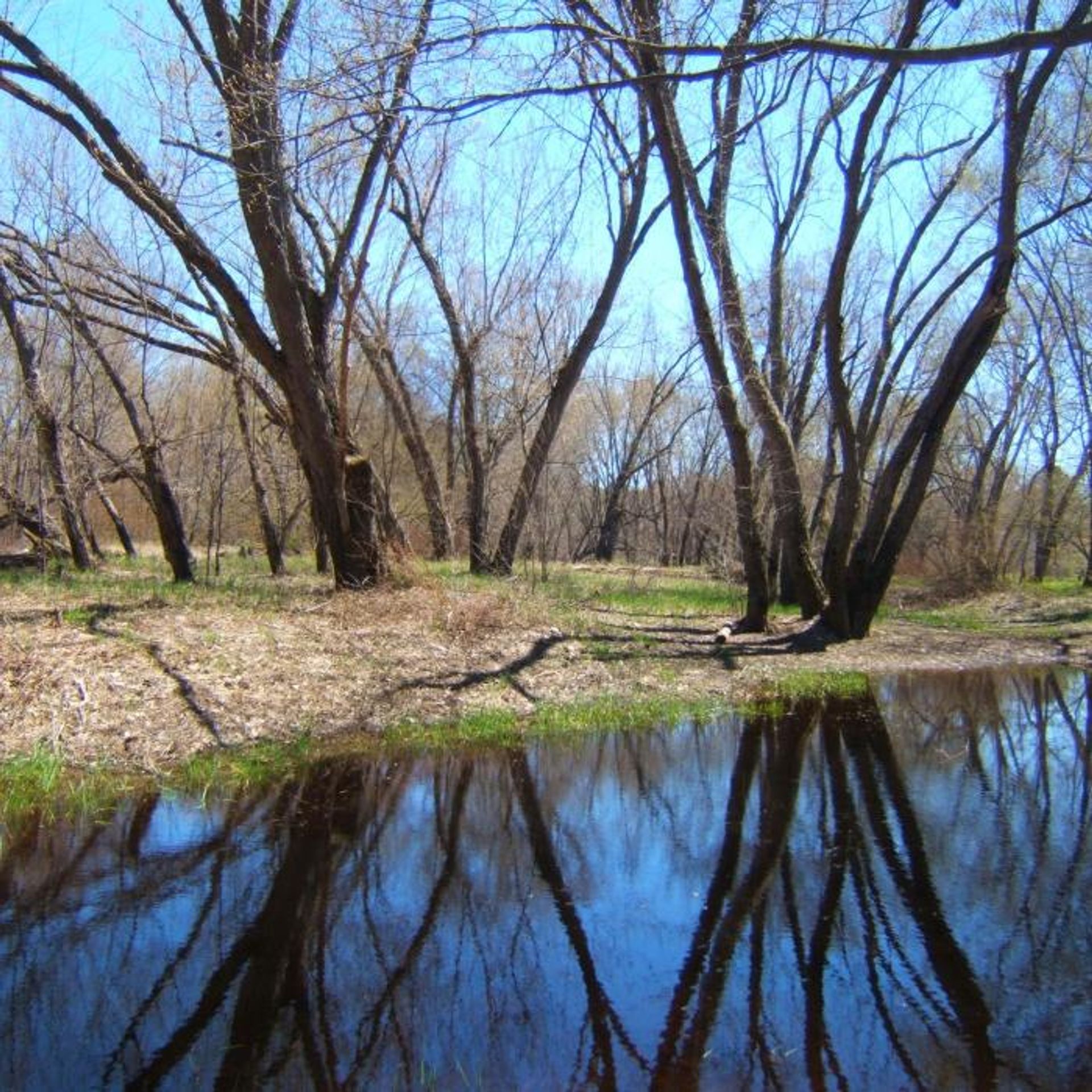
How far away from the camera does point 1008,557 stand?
27.2m

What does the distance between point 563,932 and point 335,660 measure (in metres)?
5.97

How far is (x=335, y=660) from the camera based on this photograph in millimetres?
10742

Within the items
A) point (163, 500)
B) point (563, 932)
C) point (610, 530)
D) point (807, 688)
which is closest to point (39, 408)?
point (163, 500)

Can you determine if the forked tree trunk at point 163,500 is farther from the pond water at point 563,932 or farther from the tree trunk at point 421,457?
the pond water at point 563,932

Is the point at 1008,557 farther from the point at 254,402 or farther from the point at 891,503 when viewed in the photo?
the point at 254,402

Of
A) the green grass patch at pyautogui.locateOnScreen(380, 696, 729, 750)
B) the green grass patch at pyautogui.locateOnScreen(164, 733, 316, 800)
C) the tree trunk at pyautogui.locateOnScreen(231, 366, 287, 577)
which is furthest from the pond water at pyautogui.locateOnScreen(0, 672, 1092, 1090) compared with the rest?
the tree trunk at pyautogui.locateOnScreen(231, 366, 287, 577)

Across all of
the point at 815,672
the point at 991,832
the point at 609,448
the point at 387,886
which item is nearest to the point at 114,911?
the point at 387,886

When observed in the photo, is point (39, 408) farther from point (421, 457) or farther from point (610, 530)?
point (610, 530)

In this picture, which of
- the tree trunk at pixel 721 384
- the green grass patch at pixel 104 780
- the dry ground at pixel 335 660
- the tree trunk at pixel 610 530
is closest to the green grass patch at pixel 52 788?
the green grass patch at pixel 104 780

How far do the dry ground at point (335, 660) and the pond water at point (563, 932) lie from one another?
1.34 metres

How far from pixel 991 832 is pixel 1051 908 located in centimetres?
140

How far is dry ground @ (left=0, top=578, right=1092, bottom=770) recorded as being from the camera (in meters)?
8.75

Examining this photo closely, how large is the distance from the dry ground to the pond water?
134cm

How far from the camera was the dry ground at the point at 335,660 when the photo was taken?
28.7 ft
